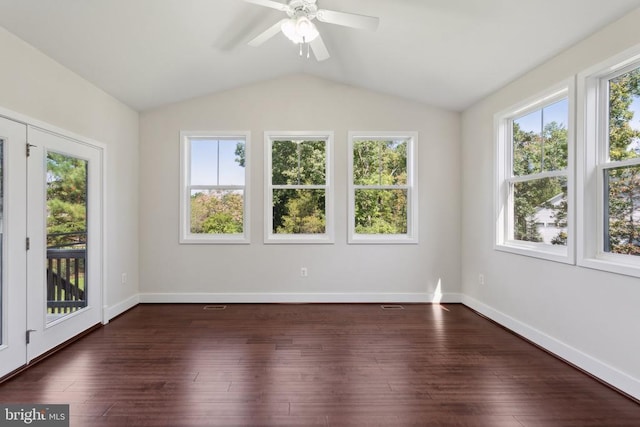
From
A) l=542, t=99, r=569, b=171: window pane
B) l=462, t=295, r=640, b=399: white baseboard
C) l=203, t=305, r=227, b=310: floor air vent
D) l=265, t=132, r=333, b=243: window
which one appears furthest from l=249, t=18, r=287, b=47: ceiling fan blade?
l=462, t=295, r=640, b=399: white baseboard

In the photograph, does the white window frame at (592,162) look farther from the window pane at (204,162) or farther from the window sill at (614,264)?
the window pane at (204,162)

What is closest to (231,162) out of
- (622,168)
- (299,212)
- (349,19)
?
(299,212)

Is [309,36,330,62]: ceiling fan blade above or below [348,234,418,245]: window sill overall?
above

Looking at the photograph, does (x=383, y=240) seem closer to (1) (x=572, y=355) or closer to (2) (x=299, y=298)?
(2) (x=299, y=298)

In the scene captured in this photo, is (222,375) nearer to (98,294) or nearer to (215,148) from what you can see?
(98,294)

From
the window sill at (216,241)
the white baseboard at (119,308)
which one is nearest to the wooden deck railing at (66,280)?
the white baseboard at (119,308)

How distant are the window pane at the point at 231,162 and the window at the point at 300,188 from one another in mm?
431

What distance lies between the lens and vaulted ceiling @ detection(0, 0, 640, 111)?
2379mm

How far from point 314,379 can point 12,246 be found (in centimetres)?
249

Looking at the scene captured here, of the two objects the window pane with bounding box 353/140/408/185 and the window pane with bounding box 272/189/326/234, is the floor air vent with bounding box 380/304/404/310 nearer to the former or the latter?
the window pane with bounding box 272/189/326/234

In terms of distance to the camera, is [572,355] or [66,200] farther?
[66,200]

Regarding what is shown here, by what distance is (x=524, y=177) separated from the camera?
3.33m

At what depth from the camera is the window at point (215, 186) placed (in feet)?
14.3

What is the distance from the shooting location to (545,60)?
287 centimetres
